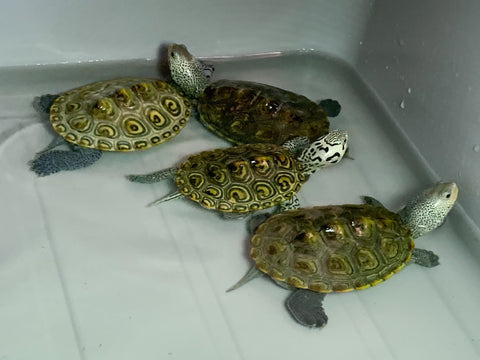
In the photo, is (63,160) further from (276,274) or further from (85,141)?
(276,274)

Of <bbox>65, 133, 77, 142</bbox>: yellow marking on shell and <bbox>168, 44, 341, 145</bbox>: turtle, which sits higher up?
<bbox>168, 44, 341, 145</bbox>: turtle

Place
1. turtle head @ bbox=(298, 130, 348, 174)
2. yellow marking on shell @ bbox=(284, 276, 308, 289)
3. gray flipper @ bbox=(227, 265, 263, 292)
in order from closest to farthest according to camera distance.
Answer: yellow marking on shell @ bbox=(284, 276, 308, 289)
gray flipper @ bbox=(227, 265, 263, 292)
turtle head @ bbox=(298, 130, 348, 174)

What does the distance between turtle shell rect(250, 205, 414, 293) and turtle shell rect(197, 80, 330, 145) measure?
0.43 m

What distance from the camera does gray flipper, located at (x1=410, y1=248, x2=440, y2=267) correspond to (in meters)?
1.95

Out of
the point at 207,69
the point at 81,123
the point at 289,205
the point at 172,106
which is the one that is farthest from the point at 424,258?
the point at 81,123

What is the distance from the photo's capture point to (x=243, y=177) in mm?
1883

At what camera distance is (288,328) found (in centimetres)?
178

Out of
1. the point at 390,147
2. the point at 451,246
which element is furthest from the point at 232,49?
the point at 451,246

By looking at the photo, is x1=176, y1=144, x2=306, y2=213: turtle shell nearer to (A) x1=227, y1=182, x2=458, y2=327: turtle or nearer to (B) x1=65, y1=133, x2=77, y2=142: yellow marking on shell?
(A) x1=227, y1=182, x2=458, y2=327: turtle

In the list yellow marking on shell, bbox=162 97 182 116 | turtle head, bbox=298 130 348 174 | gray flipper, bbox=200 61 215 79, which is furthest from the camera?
gray flipper, bbox=200 61 215 79

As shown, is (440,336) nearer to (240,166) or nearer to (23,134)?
(240,166)

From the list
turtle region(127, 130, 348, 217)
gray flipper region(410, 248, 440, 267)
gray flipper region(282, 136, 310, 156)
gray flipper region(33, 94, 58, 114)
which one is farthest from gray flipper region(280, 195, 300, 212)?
gray flipper region(33, 94, 58, 114)

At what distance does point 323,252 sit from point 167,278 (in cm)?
53

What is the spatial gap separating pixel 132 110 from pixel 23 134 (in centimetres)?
46
